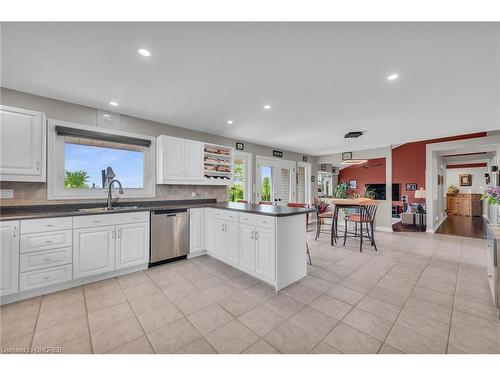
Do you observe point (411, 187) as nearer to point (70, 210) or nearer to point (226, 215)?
point (226, 215)

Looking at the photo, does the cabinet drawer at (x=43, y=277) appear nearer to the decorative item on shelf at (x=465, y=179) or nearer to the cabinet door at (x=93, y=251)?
the cabinet door at (x=93, y=251)

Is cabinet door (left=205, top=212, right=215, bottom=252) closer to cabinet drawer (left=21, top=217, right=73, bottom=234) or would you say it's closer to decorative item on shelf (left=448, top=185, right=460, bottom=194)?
cabinet drawer (left=21, top=217, right=73, bottom=234)

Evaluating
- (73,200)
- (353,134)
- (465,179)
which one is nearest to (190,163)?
(73,200)

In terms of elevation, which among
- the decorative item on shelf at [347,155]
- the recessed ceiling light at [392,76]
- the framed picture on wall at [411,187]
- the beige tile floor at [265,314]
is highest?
the recessed ceiling light at [392,76]

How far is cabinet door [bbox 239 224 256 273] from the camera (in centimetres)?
260

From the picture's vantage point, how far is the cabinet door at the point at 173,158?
355 centimetres

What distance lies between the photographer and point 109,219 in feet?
8.81

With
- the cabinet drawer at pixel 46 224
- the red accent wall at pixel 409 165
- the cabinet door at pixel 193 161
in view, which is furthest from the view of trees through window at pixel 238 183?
the red accent wall at pixel 409 165

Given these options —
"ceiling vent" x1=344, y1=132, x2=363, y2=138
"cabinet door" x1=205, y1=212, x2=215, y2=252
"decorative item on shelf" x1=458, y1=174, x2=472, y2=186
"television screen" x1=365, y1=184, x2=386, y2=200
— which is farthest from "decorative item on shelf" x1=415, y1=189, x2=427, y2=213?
"cabinet door" x1=205, y1=212, x2=215, y2=252

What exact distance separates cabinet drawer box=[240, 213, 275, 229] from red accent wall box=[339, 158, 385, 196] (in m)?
8.06

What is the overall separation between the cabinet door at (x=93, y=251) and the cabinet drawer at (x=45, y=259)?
0.08 meters
